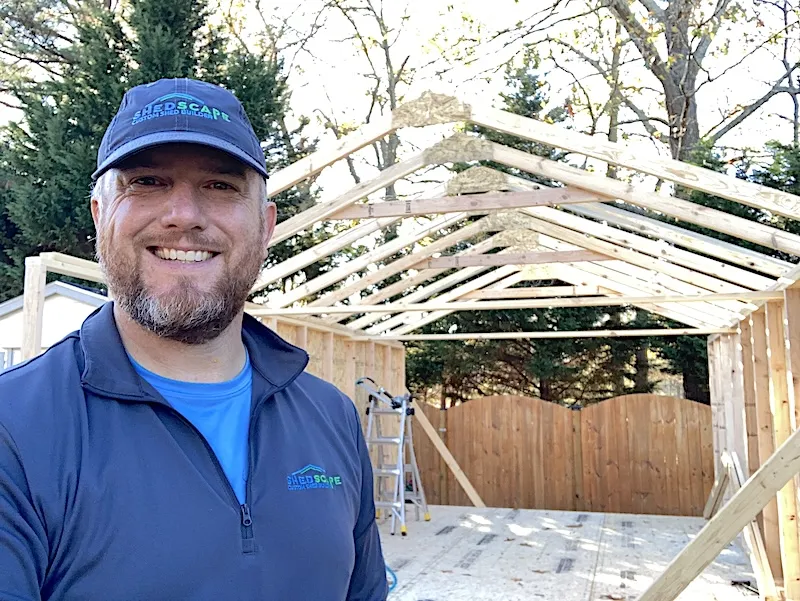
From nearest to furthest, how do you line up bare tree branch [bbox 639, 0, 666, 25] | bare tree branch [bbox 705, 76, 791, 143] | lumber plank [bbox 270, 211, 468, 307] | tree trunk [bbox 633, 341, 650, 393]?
lumber plank [bbox 270, 211, 468, 307]
bare tree branch [bbox 639, 0, 666, 25]
tree trunk [bbox 633, 341, 650, 393]
bare tree branch [bbox 705, 76, 791, 143]

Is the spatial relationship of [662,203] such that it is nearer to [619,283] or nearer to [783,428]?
[783,428]

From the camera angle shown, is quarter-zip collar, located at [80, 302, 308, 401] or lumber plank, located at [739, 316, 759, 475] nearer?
quarter-zip collar, located at [80, 302, 308, 401]

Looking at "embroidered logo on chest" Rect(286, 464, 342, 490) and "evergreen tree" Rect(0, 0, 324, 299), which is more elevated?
"evergreen tree" Rect(0, 0, 324, 299)

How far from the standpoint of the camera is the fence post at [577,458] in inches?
455

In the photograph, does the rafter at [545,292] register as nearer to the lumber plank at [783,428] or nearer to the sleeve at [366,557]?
the lumber plank at [783,428]

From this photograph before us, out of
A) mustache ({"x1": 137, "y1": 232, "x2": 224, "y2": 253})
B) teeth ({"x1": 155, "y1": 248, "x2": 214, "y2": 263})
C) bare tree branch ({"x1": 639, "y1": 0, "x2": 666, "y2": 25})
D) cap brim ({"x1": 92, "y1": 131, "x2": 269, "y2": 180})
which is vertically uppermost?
bare tree branch ({"x1": 639, "y1": 0, "x2": 666, "y2": 25})

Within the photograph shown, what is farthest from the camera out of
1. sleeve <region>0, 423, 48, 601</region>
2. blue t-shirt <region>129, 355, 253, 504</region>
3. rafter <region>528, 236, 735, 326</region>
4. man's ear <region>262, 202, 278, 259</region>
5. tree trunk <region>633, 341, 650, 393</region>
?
tree trunk <region>633, 341, 650, 393</region>

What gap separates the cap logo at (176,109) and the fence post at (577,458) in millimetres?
10875

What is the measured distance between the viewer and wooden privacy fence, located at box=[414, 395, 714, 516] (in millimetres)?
11000

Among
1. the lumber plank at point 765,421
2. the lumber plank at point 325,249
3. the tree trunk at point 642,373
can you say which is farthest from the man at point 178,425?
the tree trunk at point 642,373

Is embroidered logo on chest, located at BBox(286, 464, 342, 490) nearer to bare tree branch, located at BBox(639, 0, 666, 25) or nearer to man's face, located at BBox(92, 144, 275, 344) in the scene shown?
man's face, located at BBox(92, 144, 275, 344)

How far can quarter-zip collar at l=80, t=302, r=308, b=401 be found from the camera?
3.87ft

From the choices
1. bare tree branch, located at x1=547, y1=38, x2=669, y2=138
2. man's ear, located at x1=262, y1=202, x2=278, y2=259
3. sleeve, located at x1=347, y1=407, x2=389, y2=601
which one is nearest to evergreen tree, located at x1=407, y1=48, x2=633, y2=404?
bare tree branch, located at x1=547, y1=38, x2=669, y2=138

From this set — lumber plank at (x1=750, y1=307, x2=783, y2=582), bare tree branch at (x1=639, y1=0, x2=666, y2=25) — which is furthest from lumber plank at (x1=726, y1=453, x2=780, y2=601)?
bare tree branch at (x1=639, y1=0, x2=666, y2=25)
